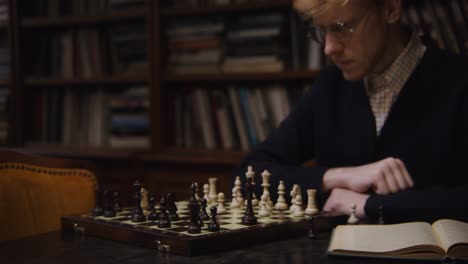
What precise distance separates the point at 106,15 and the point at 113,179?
2.93ft

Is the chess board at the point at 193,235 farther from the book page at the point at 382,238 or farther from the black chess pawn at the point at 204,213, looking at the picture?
the book page at the point at 382,238

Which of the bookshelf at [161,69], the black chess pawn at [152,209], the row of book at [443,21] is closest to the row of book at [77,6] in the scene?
the bookshelf at [161,69]

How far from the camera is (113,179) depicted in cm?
348

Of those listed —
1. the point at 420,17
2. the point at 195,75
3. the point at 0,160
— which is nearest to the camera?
the point at 0,160

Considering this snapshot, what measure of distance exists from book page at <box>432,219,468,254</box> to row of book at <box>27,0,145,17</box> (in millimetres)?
2512

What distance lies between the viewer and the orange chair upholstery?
5.27 feet

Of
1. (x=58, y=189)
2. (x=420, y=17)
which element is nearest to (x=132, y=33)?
(x=420, y=17)

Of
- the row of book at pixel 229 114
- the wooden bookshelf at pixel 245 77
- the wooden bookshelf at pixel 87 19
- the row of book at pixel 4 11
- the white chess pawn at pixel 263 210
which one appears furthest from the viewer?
the row of book at pixel 4 11

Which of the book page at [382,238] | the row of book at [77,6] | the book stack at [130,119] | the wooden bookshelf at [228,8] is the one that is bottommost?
the book page at [382,238]

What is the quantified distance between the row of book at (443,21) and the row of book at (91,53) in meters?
1.47

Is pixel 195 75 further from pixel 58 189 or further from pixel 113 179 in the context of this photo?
pixel 58 189

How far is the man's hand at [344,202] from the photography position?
5.30 ft

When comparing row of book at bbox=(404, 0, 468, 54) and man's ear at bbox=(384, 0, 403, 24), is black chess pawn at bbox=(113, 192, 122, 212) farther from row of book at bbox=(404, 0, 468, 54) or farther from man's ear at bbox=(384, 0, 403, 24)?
row of book at bbox=(404, 0, 468, 54)

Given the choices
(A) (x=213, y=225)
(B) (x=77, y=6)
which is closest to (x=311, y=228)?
(A) (x=213, y=225)
